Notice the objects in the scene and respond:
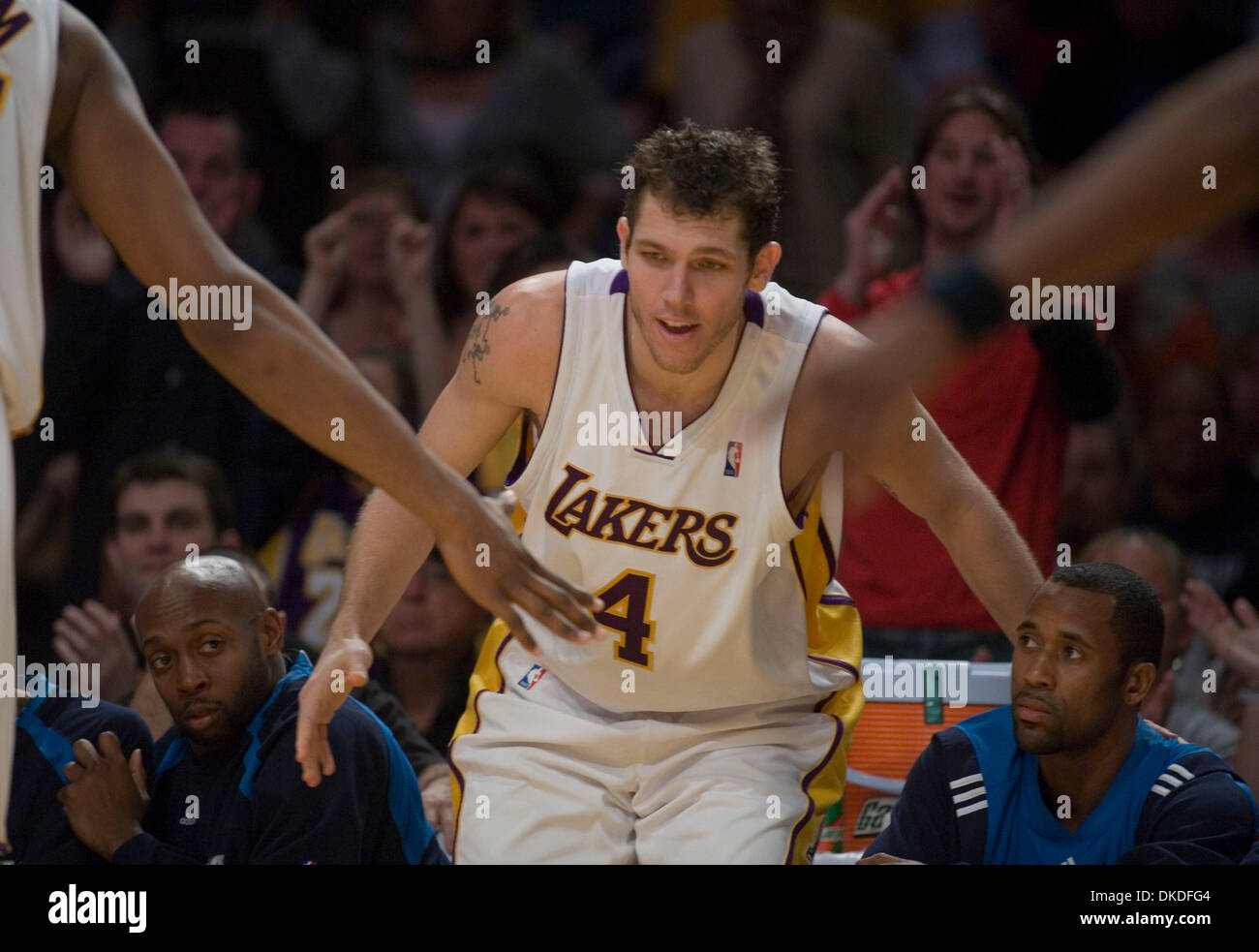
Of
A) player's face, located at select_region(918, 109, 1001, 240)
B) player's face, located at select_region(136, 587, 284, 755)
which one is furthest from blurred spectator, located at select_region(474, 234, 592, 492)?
player's face, located at select_region(136, 587, 284, 755)

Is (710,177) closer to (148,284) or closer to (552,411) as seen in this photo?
(552,411)

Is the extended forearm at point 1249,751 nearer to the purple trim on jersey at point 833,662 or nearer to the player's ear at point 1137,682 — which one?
the player's ear at point 1137,682

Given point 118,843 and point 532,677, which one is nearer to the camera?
point 118,843

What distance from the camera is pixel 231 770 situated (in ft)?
11.6

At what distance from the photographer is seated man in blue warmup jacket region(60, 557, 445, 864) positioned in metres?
3.35

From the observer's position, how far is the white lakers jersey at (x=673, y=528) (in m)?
3.36

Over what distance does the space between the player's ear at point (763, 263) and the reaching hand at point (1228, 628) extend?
1.82 m

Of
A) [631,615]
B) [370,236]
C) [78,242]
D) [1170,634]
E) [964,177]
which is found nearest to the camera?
[631,615]

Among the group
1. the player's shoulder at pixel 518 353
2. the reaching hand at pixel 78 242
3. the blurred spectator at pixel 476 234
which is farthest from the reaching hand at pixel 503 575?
the reaching hand at pixel 78 242

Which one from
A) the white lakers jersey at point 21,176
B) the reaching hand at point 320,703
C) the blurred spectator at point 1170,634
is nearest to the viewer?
the white lakers jersey at point 21,176

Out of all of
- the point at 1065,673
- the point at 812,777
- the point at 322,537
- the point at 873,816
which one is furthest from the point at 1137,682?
the point at 322,537

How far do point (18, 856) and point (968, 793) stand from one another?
201cm

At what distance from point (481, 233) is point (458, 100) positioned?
0.82 metres

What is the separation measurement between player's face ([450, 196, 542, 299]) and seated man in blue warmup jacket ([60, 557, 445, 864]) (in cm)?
211
